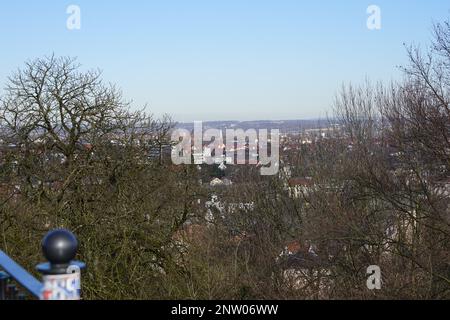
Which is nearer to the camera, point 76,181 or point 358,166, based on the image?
point 76,181

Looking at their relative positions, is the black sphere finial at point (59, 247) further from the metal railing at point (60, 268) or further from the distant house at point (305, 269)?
the distant house at point (305, 269)

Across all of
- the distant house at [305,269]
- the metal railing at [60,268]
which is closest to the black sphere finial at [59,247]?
the metal railing at [60,268]

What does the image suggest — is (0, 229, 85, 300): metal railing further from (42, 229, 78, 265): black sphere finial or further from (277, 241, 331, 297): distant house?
(277, 241, 331, 297): distant house

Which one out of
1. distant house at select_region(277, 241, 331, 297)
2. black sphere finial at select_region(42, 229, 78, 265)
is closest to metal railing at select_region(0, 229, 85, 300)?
black sphere finial at select_region(42, 229, 78, 265)

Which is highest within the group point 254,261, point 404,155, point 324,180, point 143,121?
point 143,121

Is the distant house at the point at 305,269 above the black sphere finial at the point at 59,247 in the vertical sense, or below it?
below
